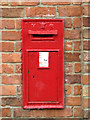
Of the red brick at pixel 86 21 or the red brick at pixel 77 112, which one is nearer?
the red brick at pixel 86 21

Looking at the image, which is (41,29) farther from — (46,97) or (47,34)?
(46,97)

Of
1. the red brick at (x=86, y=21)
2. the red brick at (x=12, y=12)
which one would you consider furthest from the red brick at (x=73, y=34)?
the red brick at (x=12, y=12)

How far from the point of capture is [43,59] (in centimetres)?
193

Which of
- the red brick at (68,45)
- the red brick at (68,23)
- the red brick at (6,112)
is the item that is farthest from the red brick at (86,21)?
the red brick at (6,112)

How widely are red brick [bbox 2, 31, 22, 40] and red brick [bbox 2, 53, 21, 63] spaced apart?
0.18 meters

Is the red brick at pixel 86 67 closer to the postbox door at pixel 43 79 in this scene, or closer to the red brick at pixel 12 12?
the postbox door at pixel 43 79

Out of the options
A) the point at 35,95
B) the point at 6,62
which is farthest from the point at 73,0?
the point at 35,95

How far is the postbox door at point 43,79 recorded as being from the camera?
193 centimetres

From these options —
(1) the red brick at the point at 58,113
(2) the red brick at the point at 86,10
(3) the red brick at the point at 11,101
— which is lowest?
(1) the red brick at the point at 58,113

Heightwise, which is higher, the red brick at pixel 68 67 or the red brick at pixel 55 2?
the red brick at pixel 55 2

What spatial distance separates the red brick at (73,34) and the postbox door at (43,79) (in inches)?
9.0

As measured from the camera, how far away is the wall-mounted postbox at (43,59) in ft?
6.32

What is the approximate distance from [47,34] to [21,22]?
32 cm

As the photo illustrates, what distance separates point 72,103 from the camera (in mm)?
1997
